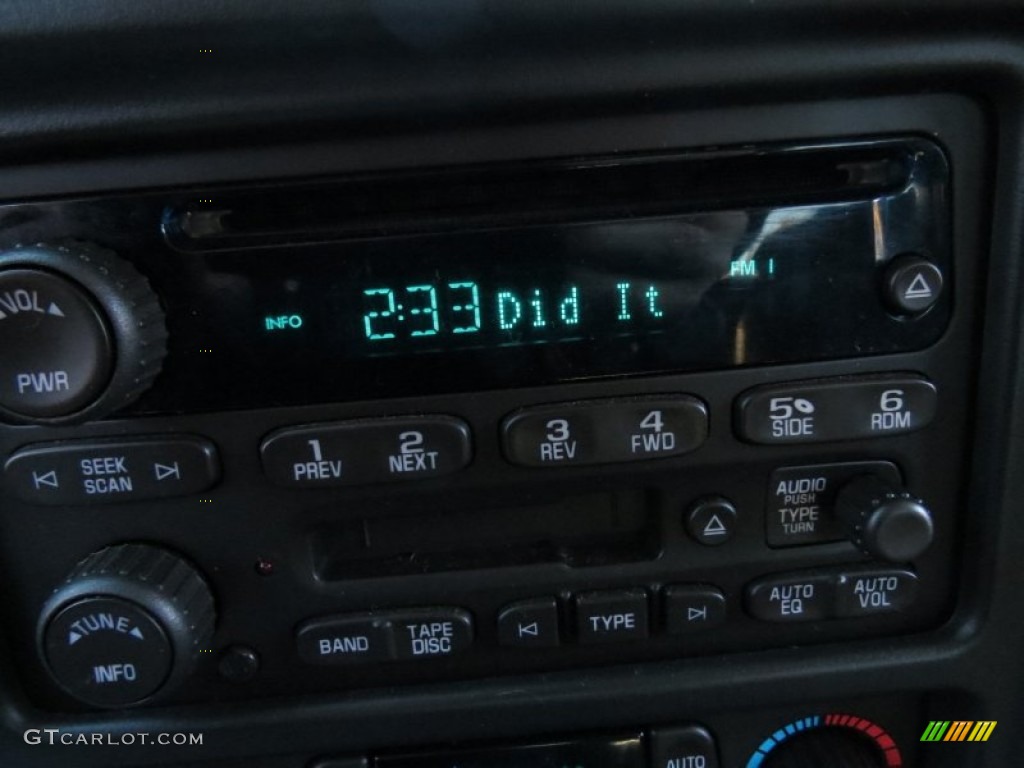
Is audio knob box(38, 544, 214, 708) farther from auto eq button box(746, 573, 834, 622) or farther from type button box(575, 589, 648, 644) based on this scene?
auto eq button box(746, 573, 834, 622)

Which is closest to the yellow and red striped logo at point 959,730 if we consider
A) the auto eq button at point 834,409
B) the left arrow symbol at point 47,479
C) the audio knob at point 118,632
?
the auto eq button at point 834,409

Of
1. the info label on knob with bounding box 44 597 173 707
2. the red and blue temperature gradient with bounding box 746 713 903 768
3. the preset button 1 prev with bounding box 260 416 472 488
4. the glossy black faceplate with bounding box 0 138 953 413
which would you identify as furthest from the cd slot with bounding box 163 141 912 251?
the red and blue temperature gradient with bounding box 746 713 903 768

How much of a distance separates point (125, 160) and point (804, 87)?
43cm

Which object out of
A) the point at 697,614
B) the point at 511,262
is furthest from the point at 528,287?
the point at 697,614

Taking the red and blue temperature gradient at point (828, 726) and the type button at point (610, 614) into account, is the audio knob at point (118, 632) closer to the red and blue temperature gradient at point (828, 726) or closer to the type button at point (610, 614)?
the type button at point (610, 614)

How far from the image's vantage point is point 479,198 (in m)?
0.62

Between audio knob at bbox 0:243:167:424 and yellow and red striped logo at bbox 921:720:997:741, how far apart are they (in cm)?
66

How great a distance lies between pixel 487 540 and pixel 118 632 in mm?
253

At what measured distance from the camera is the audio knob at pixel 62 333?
56 centimetres

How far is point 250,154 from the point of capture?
60 centimetres

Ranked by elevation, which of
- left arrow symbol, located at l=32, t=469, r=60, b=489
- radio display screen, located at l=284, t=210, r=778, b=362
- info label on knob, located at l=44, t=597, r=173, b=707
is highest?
radio display screen, located at l=284, t=210, r=778, b=362

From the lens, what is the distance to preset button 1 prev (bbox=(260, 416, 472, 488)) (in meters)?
0.64

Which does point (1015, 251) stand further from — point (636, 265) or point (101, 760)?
point (101, 760)

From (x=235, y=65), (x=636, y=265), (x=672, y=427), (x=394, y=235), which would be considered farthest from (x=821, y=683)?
(x=235, y=65)
